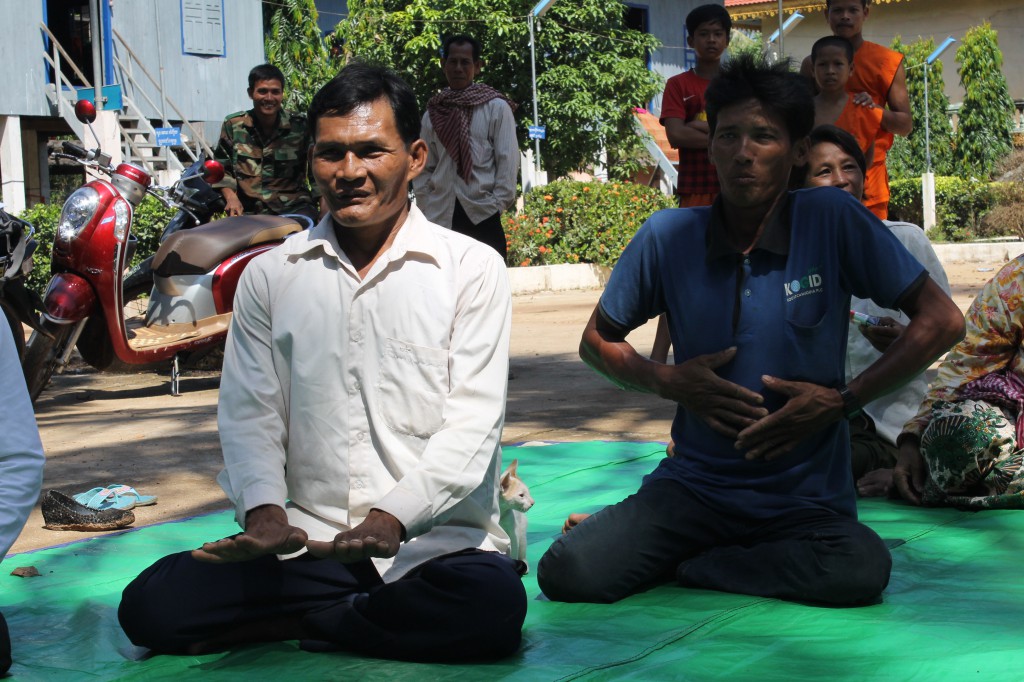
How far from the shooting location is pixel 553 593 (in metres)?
3.37

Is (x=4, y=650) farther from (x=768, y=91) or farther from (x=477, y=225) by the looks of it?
(x=477, y=225)

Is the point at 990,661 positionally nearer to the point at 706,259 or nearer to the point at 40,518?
the point at 706,259

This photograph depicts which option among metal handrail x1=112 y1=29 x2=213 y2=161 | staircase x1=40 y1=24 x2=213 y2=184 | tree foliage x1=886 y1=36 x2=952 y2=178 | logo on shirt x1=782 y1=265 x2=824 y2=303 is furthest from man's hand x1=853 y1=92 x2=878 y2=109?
tree foliage x1=886 y1=36 x2=952 y2=178

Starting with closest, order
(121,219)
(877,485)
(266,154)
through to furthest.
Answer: (877,485), (121,219), (266,154)

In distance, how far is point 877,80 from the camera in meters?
6.40

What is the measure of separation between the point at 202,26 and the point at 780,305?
2034 centimetres

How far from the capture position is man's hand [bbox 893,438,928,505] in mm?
4336

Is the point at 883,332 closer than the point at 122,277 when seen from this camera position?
Yes

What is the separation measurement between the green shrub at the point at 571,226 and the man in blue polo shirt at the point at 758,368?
Answer: 1249cm

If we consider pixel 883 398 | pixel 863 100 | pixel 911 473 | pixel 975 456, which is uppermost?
pixel 863 100

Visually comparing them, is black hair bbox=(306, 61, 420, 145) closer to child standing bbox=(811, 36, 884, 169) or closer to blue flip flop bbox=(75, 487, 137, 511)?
blue flip flop bbox=(75, 487, 137, 511)

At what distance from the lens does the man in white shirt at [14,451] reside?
276cm

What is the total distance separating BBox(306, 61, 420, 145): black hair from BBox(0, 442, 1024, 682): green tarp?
125cm

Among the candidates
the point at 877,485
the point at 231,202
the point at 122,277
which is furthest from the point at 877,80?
the point at 122,277
